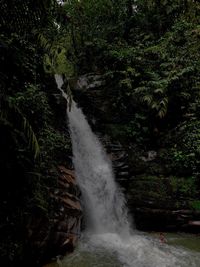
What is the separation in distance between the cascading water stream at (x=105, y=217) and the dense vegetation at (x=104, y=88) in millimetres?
1138

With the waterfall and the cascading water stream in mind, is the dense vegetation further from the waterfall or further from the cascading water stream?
the cascading water stream

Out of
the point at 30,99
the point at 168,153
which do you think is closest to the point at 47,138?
the point at 30,99

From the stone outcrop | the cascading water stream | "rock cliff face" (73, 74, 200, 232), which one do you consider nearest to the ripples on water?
the cascading water stream

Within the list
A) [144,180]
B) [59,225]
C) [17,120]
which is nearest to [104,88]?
[144,180]

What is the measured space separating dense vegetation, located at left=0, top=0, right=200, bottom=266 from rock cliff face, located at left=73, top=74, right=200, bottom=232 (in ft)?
0.69

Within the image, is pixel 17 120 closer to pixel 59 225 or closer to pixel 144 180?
pixel 59 225

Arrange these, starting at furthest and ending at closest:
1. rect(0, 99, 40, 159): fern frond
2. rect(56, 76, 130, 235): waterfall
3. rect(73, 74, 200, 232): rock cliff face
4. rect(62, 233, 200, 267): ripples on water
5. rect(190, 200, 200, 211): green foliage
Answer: rect(190, 200, 200, 211): green foliage
rect(73, 74, 200, 232): rock cliff face
rect(56, 76, 130, 235): waterfall
rect(62, 233, 200, 267): ripples on water
rect(0, 99, 40, 159): fern frond

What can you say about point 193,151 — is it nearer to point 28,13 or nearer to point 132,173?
point 132,173

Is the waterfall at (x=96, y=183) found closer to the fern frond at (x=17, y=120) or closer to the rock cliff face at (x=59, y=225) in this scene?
the rock cliff face at (x=59, y=225)

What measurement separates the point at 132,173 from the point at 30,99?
5.11 metres

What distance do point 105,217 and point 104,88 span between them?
251 inches

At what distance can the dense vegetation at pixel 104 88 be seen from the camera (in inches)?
218

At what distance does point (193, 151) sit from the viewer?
415 inches

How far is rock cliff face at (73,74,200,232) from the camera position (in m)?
8.98
